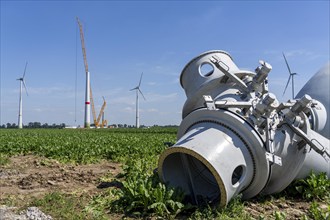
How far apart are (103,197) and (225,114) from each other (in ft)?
7.95

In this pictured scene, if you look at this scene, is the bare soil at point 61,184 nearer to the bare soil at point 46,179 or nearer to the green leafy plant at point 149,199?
the bare soil at point 46,179

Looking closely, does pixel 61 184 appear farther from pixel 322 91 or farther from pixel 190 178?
pixel 322 91

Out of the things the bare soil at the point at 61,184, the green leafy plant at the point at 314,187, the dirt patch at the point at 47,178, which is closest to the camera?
the bare soil at the point at 61,184

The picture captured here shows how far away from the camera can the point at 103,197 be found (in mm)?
5723

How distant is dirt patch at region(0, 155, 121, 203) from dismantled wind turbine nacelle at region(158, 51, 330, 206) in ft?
6.56

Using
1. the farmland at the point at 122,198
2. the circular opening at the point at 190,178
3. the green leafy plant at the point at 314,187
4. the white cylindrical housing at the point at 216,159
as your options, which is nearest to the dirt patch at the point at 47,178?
the farmland at the point at 122,198

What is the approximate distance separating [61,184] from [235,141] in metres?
3.64

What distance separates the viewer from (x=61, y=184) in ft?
22.1

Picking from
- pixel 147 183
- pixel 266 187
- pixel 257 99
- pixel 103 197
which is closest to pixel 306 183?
pixel 266 187

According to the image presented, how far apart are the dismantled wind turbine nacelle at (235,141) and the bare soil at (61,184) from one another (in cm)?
35

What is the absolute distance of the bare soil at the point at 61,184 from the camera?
5363 mm

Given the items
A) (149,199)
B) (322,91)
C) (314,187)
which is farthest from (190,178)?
(322,91)

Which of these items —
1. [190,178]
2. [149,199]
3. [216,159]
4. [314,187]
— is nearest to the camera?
[216,159]

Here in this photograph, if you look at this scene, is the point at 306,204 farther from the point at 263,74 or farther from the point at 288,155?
the point at 263,74
